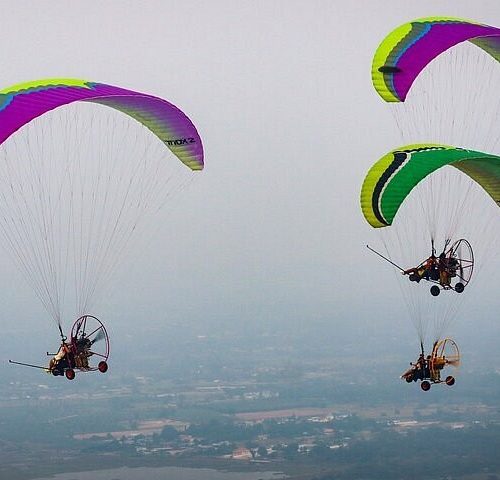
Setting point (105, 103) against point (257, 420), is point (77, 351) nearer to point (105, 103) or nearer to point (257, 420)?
point (105, 103)

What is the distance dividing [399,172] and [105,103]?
26.0 ft

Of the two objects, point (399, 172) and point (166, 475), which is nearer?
point (399, 172)

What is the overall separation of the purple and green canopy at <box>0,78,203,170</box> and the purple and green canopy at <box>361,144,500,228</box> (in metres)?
5.07

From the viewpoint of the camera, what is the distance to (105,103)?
3469 cm

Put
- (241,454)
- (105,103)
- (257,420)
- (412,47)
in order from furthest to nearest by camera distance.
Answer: (257,420) → (241,454) → (412,47) → (105,103)

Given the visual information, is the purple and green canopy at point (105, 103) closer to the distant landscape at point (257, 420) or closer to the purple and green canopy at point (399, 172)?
the purple and green canopy at point (399, 172)

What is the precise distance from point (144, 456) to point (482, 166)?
61.3 m

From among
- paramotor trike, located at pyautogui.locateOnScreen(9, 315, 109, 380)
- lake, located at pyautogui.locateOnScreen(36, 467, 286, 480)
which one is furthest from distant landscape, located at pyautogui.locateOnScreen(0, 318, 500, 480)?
paramotor trike, located at pyautogui.locateOnScreen(9, 315, 109, 380)

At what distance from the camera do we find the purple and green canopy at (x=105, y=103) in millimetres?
31375

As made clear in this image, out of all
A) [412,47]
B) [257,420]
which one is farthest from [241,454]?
[412,47]

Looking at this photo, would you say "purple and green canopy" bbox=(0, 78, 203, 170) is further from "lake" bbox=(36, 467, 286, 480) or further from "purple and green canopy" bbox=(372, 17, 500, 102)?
"lake" bbox=(36, 467, 286, 480)

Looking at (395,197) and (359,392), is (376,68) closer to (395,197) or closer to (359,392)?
(395,197)

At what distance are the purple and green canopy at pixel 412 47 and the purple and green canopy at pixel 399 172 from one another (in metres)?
1.53

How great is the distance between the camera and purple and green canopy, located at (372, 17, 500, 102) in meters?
35.4
